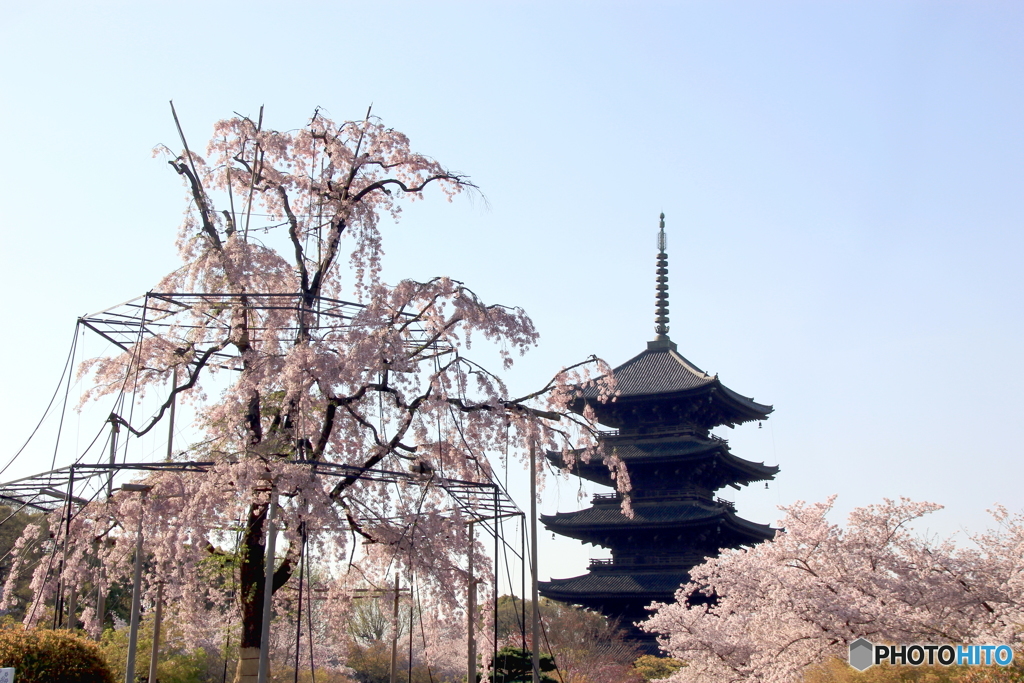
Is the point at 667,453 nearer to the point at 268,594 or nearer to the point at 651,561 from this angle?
the point at 651,561

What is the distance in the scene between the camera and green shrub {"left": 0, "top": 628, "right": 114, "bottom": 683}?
14523 millimetres

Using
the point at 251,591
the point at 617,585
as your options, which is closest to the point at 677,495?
the point at 617,585

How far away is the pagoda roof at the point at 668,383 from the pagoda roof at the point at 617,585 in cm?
691

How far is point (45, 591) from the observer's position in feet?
51.8

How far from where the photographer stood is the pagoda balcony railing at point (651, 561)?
37.8 m

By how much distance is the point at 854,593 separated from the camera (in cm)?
2058

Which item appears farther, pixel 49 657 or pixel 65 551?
pixel 49 657

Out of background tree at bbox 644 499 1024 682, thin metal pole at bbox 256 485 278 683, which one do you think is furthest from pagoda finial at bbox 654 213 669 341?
thin metal pole at bbox 256 485 278 683

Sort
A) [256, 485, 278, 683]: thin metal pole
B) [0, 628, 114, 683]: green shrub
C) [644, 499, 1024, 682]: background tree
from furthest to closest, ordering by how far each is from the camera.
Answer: [644, 499, 1024, 682]: background tree < [0, 628, 114, 683]: green shrub < [256, 485, 278, 683]: thin metal pole

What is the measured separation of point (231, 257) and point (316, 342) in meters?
2.24

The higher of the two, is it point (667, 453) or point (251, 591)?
point (667, 453)

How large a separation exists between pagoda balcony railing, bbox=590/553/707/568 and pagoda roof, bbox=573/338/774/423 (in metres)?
6.23

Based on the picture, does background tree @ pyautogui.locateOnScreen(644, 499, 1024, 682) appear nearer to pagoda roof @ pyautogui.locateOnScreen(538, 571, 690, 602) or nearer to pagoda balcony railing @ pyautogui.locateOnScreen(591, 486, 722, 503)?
pagoda roof @ pyautogui.locateOnScreen(538, 571, 690, 602)

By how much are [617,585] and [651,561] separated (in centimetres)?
187
